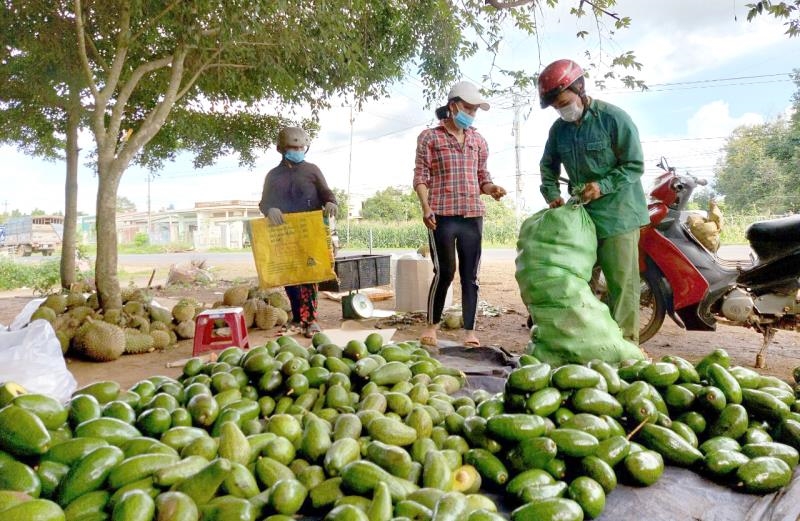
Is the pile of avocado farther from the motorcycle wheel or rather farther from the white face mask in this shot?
the motorcycle wheel

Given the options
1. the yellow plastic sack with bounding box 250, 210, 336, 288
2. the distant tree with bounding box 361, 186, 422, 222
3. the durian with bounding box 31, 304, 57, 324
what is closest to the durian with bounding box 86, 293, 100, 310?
the durian with bounding box 31, 304, 57, 324

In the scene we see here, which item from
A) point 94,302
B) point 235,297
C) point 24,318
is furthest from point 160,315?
point 24,318

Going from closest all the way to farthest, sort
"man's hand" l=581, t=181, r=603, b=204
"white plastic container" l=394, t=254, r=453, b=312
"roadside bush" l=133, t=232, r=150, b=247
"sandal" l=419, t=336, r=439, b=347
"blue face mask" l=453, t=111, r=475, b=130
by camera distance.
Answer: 1. "man's hand" l=581, t=181, r=603, b=204
2. "sandal" l=419, t=336, r=439, b=347
3. "blue face mask" l=453, t=111, r=475, b=130
4. "white plastic container" l=394, t=254, r=453, b=312
5. "roadside bush" l=133, t=232, r=150, b=247

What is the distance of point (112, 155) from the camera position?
6.01 metres

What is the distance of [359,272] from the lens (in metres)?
6.86

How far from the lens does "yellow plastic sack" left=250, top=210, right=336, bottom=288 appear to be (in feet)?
17.7

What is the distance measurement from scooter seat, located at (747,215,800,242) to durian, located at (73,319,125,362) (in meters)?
5.46

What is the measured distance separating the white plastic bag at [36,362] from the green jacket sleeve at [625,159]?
341cm

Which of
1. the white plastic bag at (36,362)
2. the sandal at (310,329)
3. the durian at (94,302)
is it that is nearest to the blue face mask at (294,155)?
the sandal at (310,329)

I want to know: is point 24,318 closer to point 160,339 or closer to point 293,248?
point 160,339

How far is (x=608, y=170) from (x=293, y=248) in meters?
3.00

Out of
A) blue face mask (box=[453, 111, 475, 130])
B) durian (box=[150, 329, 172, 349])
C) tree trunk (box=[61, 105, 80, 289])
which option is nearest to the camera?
blue face mask (box=[453, 111, 475, 130])

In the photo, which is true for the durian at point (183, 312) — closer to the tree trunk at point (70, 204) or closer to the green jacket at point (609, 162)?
the tree trunk at point (70, 204)

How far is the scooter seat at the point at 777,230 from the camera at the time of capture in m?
4.14
